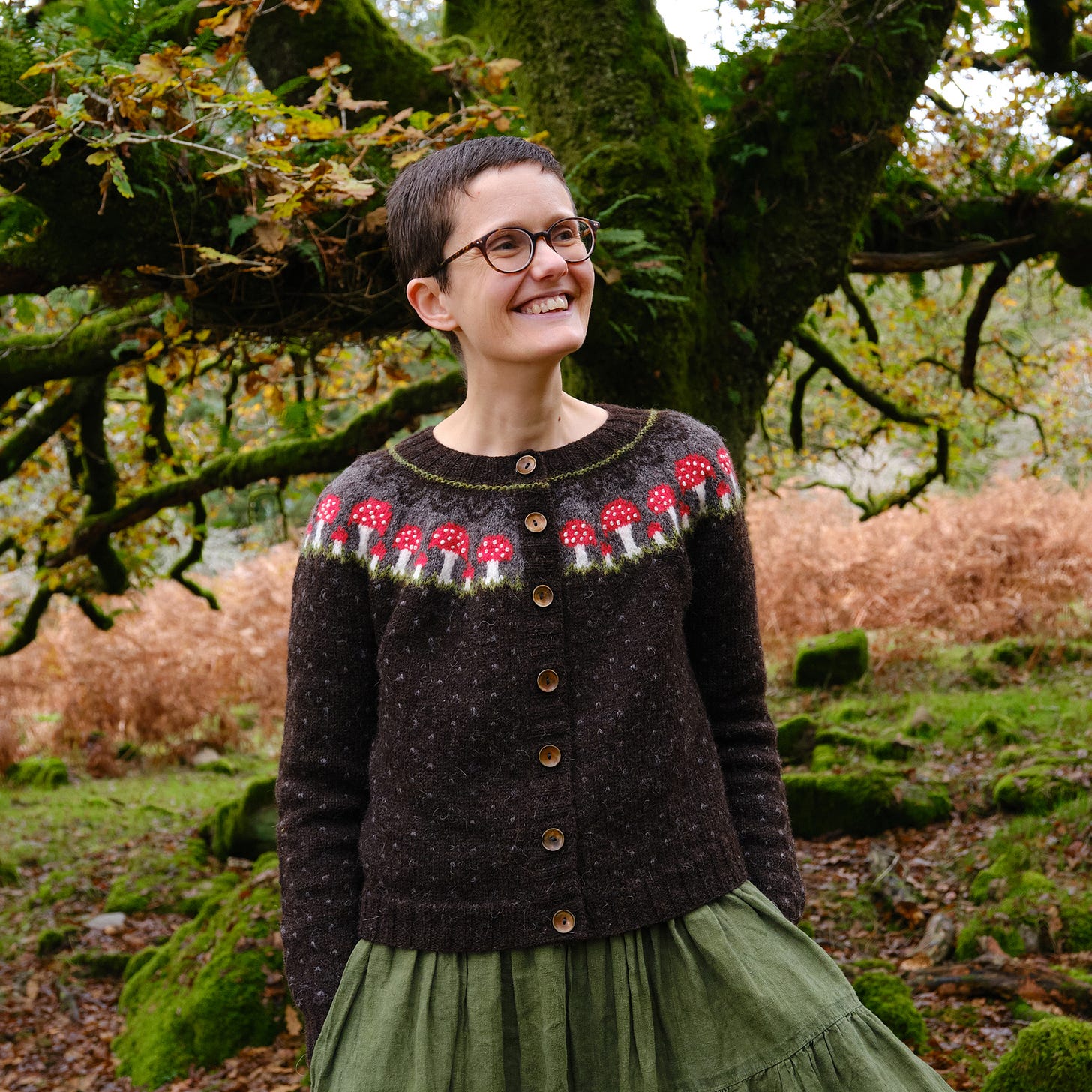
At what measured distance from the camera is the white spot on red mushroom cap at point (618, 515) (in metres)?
1.89

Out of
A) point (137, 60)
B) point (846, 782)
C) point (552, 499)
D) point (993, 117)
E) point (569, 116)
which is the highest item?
point (993, 117)

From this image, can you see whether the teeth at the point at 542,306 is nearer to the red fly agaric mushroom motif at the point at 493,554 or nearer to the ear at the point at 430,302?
the ear at the point at 430,302

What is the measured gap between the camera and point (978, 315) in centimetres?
571

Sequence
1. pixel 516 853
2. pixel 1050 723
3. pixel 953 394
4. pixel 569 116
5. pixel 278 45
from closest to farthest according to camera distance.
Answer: pixel 516 853 < pixel 569 116 < pixel 278 45 < pixel 1050 723 < pixel 953 394

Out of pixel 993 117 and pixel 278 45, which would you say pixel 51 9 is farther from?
pixel 993 117

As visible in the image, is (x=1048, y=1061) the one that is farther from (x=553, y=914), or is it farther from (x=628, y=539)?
(x=628, y=539)

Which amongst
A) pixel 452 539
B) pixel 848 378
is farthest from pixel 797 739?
pixel 452 539

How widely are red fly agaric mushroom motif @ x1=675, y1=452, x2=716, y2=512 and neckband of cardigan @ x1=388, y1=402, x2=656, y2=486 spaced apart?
0.11 m

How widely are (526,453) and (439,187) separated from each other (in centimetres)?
49

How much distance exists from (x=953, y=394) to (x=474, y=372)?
7638mm

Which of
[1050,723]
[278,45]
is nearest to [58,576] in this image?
[278,45]

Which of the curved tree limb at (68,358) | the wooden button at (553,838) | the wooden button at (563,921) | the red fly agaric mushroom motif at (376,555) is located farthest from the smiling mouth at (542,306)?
the curved tree limb at (68,358)

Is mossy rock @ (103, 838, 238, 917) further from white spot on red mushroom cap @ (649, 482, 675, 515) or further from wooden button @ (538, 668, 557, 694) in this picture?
white spot on red mushroom cap @ (649, 482, 675, 515)

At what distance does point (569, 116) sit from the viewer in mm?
3584
